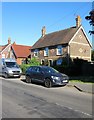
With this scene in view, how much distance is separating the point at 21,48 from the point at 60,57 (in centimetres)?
1985

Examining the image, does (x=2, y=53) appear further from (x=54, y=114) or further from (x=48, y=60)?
(x=54, y=114)

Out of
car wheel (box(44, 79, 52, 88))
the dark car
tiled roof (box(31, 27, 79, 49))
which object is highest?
tiled roof (box(31, 27, 79, 49))

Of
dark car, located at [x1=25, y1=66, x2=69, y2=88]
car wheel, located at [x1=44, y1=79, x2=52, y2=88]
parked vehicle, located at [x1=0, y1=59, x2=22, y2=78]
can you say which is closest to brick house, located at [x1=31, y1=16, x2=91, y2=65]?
parked vehicle, located at [x1=0, y1=59, x2=22, y2=78]

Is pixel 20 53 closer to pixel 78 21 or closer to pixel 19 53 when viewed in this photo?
pixel 19 53

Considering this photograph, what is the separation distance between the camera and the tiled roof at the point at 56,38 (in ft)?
137

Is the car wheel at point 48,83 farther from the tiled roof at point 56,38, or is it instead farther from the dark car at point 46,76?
the tiled roof at point 56,38

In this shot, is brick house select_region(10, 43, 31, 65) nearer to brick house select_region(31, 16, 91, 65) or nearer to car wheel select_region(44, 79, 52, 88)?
brick house select_region(31, 16, 91, 65)

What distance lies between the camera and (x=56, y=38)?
44.7 m

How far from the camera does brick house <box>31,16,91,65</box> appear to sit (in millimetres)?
40469

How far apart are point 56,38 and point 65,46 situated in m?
4.75

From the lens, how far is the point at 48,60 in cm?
4431

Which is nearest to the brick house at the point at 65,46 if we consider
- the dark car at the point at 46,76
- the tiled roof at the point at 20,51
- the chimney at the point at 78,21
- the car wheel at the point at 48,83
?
the chimney at the point at 78,21

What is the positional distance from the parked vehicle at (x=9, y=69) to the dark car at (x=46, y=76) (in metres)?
5.43

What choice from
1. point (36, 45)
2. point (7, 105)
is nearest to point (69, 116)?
point (7, 105)
